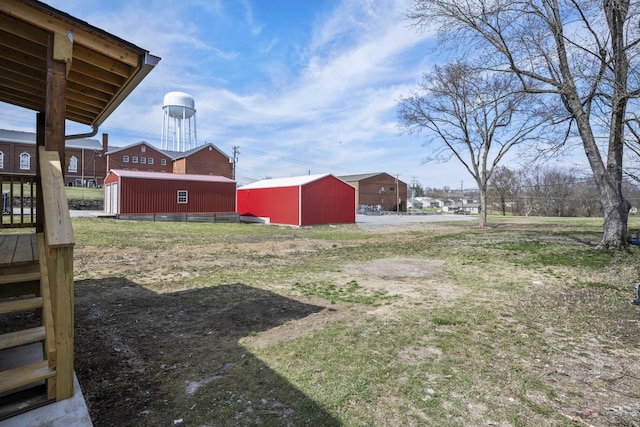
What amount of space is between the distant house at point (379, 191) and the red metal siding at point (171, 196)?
86.3 feet

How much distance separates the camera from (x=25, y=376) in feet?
6.55

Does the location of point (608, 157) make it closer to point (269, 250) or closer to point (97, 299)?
point (269, 250)

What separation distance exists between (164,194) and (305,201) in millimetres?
9358

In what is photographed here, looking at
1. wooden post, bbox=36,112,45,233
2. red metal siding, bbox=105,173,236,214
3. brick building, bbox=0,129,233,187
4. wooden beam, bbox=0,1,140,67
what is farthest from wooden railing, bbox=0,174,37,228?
brick building, bbox=0,129,233,187

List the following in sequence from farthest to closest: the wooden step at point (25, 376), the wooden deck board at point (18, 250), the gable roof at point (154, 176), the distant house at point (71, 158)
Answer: the distant house at point (71, 158) < the gable roof at point (154, 176) < the wooden deck board at point (18, 250) < the wooden step at point (25, 376)

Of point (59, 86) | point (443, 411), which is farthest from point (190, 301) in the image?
point (443, 411)

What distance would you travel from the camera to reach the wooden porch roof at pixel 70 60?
283 cm

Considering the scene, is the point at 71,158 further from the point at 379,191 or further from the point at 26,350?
the point at 26,350

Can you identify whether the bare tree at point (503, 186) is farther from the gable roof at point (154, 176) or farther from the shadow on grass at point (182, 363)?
the shadow on grass at point (182, 363)

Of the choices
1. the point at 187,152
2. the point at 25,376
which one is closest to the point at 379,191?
the point at 187,152

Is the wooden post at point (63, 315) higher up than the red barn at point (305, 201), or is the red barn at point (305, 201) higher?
the red barn at point (305, 201)

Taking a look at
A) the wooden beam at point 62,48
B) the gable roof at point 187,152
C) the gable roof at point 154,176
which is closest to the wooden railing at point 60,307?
the wooden beam at point 62,48

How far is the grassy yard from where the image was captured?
2266 millimetres

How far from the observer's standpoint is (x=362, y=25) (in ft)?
34.3
